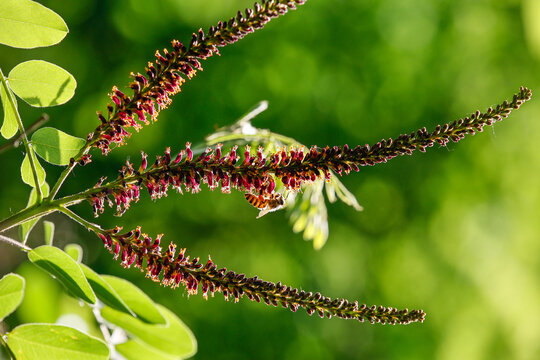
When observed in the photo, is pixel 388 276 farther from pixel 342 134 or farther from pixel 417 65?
pixel 417 65

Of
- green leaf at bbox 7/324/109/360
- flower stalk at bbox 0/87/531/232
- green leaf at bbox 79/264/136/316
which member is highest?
flower stalk at bbox 0/87/531/232

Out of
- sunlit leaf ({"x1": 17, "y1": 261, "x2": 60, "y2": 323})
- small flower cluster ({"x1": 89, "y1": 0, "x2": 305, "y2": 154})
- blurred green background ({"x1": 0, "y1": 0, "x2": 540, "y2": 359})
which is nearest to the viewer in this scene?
small flower cluster ({"x1": 89, "y1": 0, "x2": 305, "y2": 154})

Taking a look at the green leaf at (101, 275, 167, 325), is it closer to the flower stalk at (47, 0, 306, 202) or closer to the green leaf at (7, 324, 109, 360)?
the green leaf at (7, 324, 109, 360)

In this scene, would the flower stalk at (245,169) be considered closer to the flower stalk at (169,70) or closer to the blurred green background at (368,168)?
the flower stalk at (169,70)

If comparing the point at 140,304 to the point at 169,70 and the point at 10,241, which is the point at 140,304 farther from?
the point at 169,70

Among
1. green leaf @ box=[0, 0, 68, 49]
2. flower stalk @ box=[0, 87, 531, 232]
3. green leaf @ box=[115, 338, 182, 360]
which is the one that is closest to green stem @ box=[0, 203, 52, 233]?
flower stalk @ box=[0, 87, 531, 232]

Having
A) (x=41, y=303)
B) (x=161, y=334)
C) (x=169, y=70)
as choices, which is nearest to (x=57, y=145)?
(x=169, y=70)

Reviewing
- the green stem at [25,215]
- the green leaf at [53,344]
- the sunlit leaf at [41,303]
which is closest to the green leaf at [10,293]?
the green leaf at [53,344]
